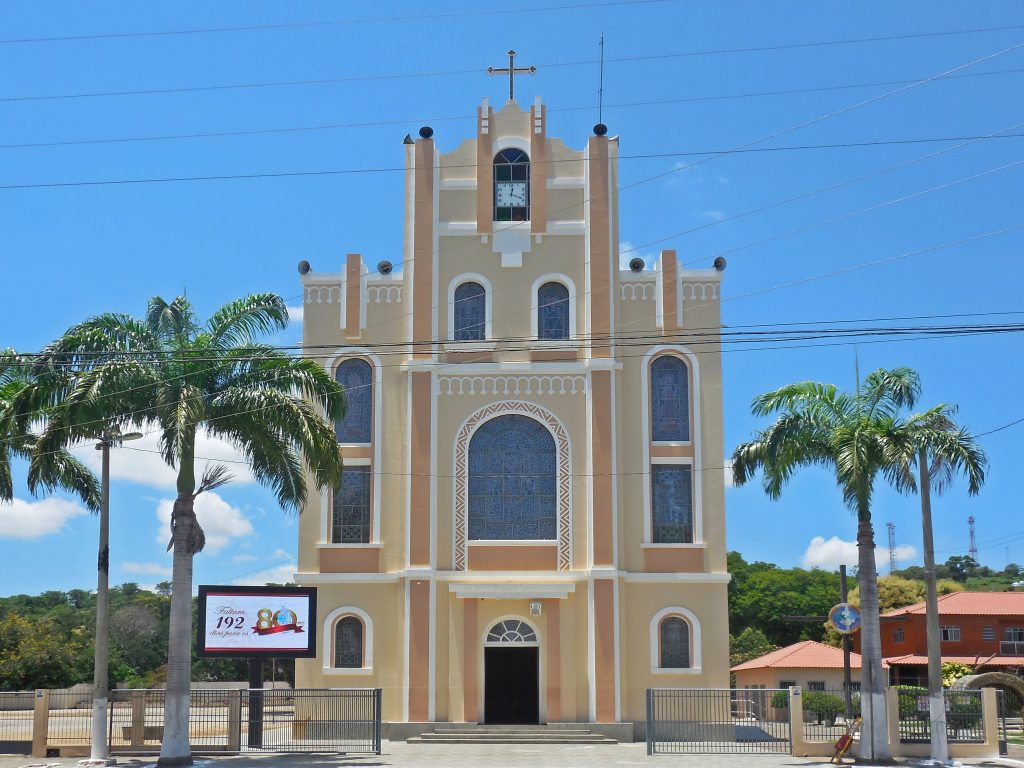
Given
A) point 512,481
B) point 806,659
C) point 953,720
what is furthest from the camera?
point 806,659

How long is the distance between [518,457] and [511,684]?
6241mm

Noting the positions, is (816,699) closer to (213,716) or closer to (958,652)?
(213,716)

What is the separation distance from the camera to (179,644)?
25359mm

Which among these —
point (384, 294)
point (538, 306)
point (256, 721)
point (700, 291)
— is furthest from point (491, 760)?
point (700, 291)

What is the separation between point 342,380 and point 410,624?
742cm

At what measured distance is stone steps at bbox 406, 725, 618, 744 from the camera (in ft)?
105

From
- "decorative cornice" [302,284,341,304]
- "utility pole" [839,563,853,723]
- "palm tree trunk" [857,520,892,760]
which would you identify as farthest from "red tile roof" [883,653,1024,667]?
"decorative cornice" [302,284,341,304]

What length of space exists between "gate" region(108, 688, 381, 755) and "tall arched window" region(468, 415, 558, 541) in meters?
6.10

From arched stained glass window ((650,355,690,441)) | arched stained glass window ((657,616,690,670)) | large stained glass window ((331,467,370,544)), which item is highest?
arched stained glass window ((650,355,690,441))

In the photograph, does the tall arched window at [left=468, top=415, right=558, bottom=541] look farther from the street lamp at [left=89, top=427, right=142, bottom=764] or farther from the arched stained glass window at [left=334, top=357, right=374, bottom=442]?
the street lamp at [left=89, top=427, right=142, bottom=764]

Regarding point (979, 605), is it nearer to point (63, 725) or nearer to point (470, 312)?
point (470, 312)

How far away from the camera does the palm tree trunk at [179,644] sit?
2494 centimetres

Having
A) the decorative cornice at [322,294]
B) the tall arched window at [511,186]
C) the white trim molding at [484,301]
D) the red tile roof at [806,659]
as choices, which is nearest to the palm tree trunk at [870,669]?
the white trim molding at [484,301]

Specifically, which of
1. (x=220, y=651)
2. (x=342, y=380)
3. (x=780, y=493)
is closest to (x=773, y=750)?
(x=780, y=493)
